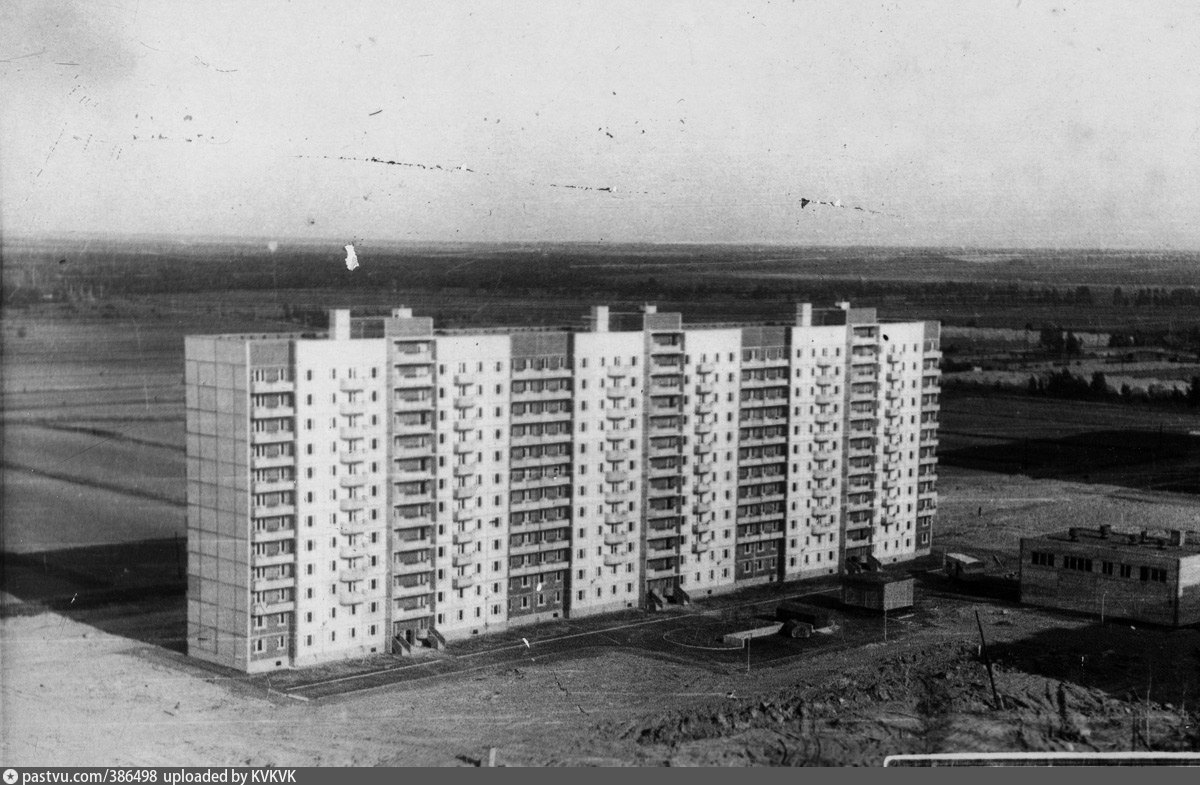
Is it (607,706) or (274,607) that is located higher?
(274,607)

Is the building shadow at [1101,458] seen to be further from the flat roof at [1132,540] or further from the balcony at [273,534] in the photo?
the balcony at [273,534]

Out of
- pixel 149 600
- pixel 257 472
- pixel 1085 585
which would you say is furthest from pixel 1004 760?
pixel 149 600

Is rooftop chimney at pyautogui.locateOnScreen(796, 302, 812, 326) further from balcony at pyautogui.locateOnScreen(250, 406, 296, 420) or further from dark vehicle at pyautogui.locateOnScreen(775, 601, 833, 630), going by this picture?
balcony at pyautogui.locateOnScreen(250, 406, 296, 420)

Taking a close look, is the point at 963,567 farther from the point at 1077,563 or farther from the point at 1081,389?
the point at 1081,389

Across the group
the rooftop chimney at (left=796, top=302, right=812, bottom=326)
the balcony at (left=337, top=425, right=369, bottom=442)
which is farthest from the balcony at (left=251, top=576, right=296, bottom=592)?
the rooftop chimney at (left=796, top=302, right=812, bottom=326)

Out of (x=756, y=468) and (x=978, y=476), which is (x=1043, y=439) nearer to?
(x=978, y=476)

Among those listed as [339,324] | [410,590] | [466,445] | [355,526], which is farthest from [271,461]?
[466,445]
